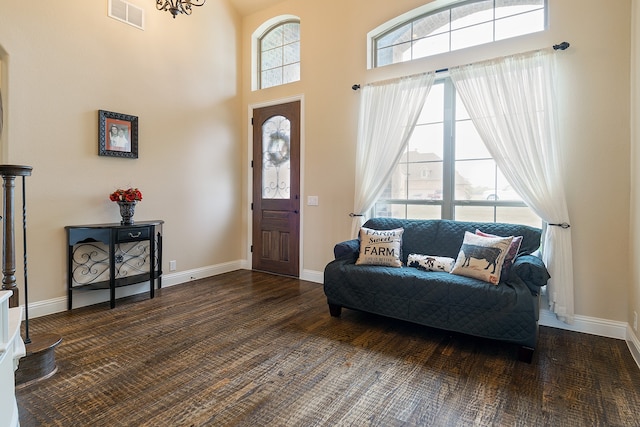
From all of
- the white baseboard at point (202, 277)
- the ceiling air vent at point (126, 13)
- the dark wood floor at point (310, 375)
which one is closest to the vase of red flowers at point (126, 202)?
the white baseboard at point (202, 277)

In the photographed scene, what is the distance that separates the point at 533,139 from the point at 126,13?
4.43 metres

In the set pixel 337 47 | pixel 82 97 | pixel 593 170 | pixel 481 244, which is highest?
pixel 337 47

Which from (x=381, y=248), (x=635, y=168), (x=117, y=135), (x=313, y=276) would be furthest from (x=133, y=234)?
(x=635, y=168)

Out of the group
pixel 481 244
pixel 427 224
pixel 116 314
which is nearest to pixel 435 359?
pixel 481 244

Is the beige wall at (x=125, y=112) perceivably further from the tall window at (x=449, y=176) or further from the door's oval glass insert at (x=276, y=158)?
the tall window at (x=449, y=176)

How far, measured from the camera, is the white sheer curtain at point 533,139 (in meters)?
2.91

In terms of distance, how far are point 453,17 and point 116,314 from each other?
15.1 ft

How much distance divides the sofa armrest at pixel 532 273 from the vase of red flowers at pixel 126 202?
12.0ft

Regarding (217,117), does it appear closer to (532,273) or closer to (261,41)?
(261,41)

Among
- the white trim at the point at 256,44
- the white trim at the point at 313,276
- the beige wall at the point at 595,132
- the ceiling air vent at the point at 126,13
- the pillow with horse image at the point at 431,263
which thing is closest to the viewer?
the beige wall at the point at 595,132

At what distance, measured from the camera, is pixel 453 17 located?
365 cm

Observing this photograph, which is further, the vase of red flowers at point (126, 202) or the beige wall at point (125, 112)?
the vase of red flowers at point (126, 202)

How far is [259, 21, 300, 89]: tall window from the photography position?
486 cm

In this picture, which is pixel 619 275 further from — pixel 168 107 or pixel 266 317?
pixel 168 107
